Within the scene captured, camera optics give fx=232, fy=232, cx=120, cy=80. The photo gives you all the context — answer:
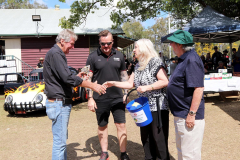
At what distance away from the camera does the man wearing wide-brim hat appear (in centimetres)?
251

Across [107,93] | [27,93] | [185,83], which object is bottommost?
[27,93]

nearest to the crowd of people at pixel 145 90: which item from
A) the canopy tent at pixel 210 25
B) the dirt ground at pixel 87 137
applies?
the dirt ground at pixel 87 137

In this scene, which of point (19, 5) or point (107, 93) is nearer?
point (107, 93)

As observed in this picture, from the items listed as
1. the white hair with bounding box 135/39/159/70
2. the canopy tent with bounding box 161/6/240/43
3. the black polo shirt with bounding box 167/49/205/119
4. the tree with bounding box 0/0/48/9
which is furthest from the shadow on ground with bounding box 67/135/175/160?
the tree with bounding box 0/0/48/9

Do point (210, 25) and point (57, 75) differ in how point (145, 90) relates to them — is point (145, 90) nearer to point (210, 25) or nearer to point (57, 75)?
point (57, 75)

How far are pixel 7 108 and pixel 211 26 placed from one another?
8798 millimetres

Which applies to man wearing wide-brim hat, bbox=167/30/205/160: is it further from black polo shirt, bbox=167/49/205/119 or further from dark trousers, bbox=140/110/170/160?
dark trousers, bbox=140/110/170/160

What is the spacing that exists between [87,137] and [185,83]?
3419mm

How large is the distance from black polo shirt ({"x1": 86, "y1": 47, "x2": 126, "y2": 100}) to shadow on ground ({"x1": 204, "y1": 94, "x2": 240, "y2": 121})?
4280 mm

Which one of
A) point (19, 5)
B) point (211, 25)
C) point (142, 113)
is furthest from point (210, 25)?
point (19, 5)

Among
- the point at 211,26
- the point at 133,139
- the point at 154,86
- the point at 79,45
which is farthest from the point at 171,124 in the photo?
the point at 79,45

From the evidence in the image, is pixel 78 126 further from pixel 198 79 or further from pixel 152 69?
pixel 198 79

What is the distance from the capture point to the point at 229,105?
8.13m

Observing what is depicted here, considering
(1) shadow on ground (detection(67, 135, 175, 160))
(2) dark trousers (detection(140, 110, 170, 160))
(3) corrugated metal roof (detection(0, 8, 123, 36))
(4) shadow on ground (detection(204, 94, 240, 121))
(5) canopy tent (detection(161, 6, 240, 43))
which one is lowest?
(1) shadow on ground (detection(67, 135, 175, 160))
